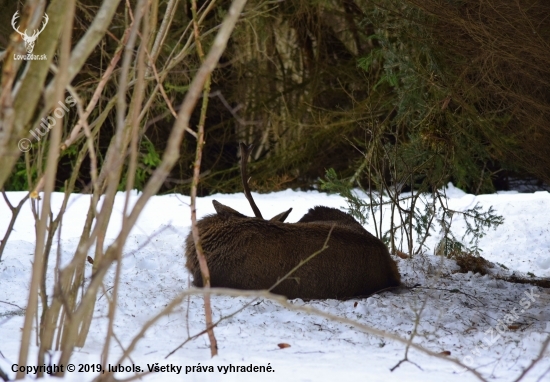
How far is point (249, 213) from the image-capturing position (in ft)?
29.4

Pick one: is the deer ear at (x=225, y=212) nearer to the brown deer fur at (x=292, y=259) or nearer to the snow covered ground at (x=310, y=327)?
the brown deer fur at (x=292, y=259)

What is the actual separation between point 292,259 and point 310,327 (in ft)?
3.14

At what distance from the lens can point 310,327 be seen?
432cm

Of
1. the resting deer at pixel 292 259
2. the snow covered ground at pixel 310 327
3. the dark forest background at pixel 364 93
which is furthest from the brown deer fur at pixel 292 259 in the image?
the dark forest background at pixel 364 93

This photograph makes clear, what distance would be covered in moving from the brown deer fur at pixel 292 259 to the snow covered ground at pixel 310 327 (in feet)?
0.72

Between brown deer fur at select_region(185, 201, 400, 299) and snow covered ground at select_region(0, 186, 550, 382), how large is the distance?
0.72ft

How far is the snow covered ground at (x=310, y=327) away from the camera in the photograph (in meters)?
3.25

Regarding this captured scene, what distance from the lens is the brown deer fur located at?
5.21 metres

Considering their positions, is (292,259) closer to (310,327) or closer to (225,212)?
(225,212)

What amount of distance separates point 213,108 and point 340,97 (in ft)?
9.42

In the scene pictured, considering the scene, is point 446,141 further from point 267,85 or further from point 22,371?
point 267,85

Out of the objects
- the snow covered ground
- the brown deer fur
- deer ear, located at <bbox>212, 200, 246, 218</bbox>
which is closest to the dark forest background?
deer ear, located at <bbox>212, 200, 246, 218</bbox>

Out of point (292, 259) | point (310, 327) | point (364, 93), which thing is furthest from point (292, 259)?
point (364, 93)

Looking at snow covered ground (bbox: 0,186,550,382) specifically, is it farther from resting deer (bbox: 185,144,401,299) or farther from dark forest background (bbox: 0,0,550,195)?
dark forest background (bbox: 0,0,550,195)
